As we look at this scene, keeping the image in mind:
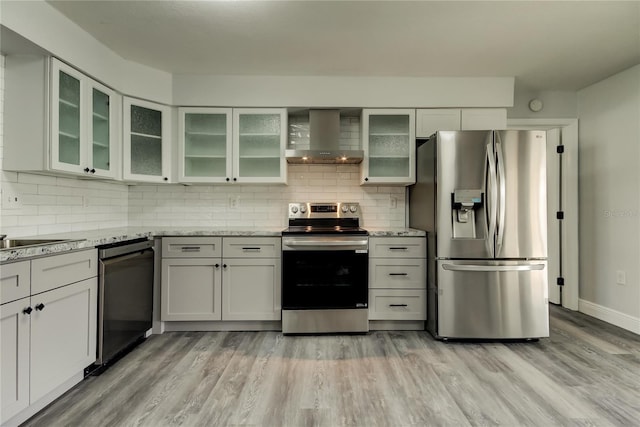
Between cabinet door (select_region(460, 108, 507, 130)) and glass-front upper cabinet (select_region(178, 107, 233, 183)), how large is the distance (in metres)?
2.30

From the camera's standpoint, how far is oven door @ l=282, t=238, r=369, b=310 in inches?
114

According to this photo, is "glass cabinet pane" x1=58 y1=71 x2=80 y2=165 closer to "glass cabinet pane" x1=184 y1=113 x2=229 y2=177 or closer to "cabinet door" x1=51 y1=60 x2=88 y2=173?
"cabinet door" x1=51 y1=60 x2=88 y2=173

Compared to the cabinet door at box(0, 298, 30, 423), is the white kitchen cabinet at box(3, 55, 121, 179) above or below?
above

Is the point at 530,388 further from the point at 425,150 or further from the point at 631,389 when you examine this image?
the point at 425,150

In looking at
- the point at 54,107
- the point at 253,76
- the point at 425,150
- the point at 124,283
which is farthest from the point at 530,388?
the point at 54,107

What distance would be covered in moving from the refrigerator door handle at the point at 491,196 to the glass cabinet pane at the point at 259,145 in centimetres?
187

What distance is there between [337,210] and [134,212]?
7.00ft

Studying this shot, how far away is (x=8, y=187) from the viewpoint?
217cm

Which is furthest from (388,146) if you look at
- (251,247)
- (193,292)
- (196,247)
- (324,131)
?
(193,292)

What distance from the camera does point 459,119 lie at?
3.25 m

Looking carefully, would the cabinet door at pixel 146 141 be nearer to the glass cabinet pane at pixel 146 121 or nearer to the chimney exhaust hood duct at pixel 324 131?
the glass cabinet pane at pixel 146 121

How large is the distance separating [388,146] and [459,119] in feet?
2.39

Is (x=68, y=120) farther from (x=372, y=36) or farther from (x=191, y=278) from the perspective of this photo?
(x=372, y=36)

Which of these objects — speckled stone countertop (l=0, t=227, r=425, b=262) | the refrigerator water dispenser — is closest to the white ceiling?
the refrigerator water dispenser
